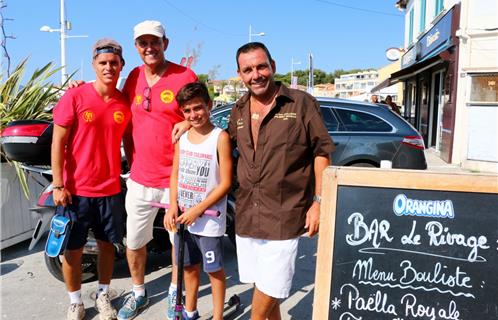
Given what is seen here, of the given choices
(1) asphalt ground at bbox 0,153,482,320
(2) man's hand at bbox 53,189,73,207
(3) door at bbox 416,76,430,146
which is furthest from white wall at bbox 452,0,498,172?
(2) man's hand at bbox 53,189,73,207

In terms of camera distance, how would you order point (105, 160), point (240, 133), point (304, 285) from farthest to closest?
point (304, 285), point (105, 160), point (240, 133)

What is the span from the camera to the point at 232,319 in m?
3.19

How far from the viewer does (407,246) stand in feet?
7.14

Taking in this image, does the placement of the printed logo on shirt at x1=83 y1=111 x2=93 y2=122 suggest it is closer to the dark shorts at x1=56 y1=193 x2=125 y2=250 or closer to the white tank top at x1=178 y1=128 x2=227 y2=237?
the dark shorts at x1=56 y1=193 x2=125 y2=250

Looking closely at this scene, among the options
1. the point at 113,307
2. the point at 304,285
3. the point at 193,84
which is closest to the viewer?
the point at 193,84

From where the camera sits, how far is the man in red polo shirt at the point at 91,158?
288 cm

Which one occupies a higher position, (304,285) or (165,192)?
(165,192)

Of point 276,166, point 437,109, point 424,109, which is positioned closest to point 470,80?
point 437,109

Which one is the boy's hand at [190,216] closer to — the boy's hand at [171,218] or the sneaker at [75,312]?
the boy's hand at [171,218]

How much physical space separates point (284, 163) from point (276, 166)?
0.04m

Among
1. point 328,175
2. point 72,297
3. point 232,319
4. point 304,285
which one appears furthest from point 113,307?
point 328,175

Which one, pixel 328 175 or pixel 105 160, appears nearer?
pixel 328 175

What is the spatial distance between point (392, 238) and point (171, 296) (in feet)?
5.72

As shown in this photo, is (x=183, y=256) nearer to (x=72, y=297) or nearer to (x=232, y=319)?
(x=232, y=319)
